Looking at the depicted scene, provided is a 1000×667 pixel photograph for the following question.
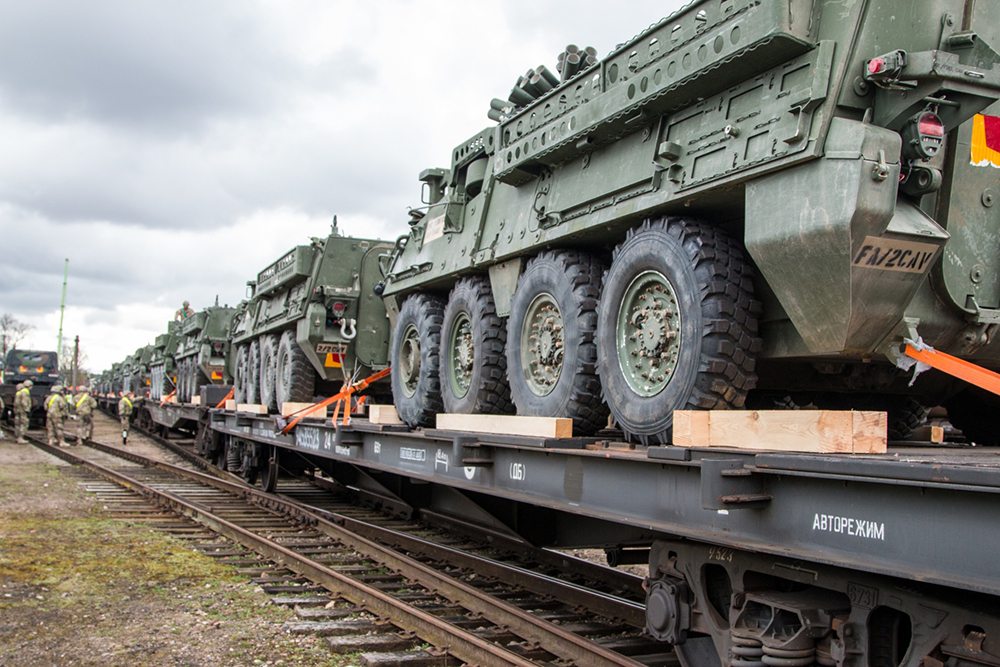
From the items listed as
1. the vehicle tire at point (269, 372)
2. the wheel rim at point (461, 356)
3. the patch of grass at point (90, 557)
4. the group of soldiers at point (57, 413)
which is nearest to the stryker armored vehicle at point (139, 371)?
the group of soldiers at point (57, 413)

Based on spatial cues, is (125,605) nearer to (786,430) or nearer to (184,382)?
(786,430)

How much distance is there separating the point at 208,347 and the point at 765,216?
21.5 m

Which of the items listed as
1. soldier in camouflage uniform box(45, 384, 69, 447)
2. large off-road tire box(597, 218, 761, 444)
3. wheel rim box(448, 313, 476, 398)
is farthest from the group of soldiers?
large off-road tire box(597, 218, 761, 444)

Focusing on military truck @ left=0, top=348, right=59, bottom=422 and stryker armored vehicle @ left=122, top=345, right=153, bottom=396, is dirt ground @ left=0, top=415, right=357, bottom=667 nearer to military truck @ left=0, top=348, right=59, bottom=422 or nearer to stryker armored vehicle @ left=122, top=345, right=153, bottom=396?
military truck @ left=0, top=348, right=59, bottom=422

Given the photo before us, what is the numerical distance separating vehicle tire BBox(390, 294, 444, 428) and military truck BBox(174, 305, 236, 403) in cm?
1432

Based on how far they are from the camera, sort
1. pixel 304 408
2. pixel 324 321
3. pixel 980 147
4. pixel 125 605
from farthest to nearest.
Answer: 1. pixel 324 321
2. pixel 304 408
3. pixel 125 605
4. pixel 980 147

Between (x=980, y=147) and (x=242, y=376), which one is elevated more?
(x=980, y=147)

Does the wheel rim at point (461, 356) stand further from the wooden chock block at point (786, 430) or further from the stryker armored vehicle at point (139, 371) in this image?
the stryker armored vehicle at point (139, 371)

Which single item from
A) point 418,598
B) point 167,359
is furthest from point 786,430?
point 167,359

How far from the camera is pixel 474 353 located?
292 inches

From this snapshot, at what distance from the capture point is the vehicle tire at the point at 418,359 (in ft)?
26.9

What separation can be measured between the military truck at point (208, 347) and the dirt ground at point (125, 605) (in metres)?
12.9

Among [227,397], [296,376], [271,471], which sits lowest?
[271,471]

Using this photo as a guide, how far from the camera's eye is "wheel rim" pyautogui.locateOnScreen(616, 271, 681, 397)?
4.92 m
